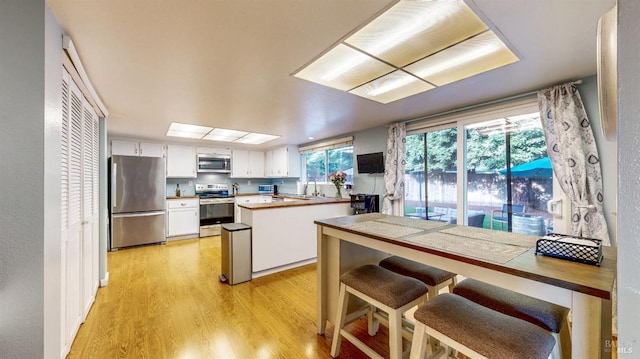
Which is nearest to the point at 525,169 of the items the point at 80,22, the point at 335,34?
the point at 335,34

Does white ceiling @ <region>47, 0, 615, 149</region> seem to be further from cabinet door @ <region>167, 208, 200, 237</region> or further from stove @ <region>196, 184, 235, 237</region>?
stove @ <region>196, 184, 235, 237</region>

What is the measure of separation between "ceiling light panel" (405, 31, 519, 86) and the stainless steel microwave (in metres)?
4.94

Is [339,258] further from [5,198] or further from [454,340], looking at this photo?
[5,198]

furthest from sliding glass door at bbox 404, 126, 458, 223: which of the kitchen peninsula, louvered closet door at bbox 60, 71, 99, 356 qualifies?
louvered closet door at bbox 60, 71, 99, 356

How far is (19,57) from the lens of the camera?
110 centimetres

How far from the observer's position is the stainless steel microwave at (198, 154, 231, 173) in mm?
5645

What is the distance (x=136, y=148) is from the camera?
4.93m

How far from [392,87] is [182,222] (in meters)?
4.79

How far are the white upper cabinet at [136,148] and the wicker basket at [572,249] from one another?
5986mm

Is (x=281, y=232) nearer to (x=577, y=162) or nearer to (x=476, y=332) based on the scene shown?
(x=476, y=332)

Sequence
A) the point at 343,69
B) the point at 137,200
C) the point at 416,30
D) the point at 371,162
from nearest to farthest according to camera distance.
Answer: the point at 416,30 → the point at 343,69 → the point at 371,162 → the point at 137,200

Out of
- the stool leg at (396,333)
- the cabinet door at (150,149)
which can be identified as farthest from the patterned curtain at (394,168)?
the cabinet door at (150,149)

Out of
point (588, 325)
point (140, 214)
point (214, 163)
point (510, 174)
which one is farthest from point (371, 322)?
point (214, 163)

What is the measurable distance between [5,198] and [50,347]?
30.0 inches
